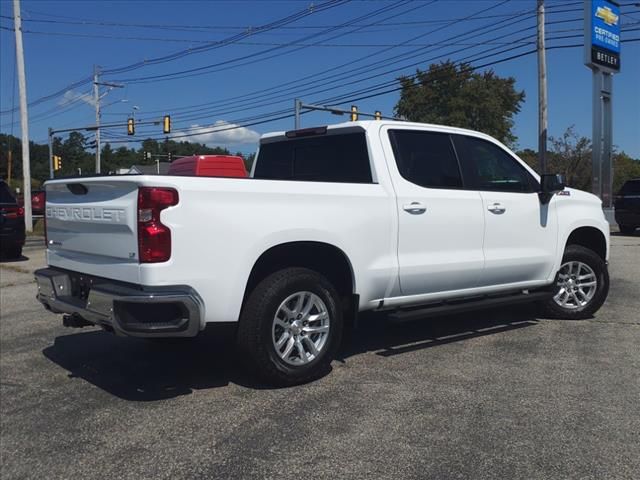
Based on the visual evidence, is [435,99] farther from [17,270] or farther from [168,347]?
[168,347]

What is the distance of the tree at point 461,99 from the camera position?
51312 millimetres

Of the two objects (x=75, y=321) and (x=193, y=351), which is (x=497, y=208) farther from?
(x=75, y=321)

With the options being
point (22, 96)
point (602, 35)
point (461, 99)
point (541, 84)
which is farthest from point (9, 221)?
point (461, 99)

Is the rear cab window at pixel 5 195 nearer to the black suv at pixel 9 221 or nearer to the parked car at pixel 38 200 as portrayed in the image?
the black suv at pixel 9 221

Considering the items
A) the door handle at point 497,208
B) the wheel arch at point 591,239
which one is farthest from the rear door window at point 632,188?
the door handle at point 497,208

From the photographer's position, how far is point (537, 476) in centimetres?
314

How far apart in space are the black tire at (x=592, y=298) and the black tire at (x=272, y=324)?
9.74 feet

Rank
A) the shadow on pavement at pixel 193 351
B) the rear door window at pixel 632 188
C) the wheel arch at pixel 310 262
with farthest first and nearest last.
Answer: the rear door window at pixel 632 188 → the shadow on pavement at pixel 193 351 → the wheel arch at pixel 310 262

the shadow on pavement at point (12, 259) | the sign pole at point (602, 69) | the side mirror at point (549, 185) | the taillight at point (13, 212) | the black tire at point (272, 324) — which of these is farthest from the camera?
the sign pole at point (602, 69)

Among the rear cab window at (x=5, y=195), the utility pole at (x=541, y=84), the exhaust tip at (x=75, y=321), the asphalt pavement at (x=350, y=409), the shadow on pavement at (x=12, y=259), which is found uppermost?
the utility pole at (x=541, y=84)

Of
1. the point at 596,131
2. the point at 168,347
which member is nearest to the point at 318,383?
the point at 168,347

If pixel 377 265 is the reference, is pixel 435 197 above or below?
above

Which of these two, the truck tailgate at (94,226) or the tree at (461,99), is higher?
the tree at (461,99)

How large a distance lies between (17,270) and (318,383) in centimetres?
911
